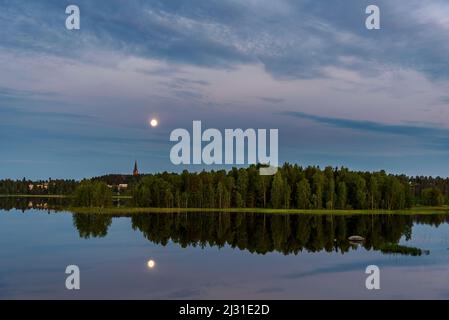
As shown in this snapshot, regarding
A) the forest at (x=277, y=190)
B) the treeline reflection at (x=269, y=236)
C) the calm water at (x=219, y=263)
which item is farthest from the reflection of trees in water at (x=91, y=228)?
the forest at (x=277, y=190)

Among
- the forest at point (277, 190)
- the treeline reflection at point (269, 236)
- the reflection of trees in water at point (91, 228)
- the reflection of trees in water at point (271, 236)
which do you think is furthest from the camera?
the forest at point (277, 190)

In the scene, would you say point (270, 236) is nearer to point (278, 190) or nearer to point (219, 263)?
point (219, 263)

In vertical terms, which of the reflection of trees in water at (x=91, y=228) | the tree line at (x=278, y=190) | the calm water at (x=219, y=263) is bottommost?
the calm water at (x=219, y=263)

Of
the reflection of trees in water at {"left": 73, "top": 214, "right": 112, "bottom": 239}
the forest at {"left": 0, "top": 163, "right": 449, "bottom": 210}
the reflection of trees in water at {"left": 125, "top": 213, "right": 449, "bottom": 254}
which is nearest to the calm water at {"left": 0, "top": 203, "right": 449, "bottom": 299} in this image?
the reflection of trees in water at {"left": 125, "top": 213, "right": 449, "bottom": 254}

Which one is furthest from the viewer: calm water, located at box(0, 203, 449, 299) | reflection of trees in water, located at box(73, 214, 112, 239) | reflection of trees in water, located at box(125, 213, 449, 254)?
reflection of trees in water, located at box(73, 214, 112, 239)

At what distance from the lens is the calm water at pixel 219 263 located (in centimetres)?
3378

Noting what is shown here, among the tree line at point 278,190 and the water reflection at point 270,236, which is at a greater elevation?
the tree line at point 278,190

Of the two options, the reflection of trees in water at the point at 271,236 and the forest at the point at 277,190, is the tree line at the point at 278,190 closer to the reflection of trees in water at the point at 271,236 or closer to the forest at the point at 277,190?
the forest at the point at 277,190

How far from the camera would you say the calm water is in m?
33.8

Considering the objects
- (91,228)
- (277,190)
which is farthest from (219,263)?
(277,190)

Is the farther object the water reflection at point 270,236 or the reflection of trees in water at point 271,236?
the reflection of trees in water at point 271,236

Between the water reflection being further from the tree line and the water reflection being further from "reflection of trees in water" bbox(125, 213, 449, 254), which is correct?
the tree line

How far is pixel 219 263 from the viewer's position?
44500 millimetres

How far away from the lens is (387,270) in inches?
1636
